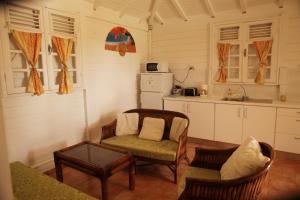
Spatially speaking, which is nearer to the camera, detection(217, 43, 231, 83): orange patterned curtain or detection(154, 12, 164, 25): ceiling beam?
detection(217, 43, 231, 83): orange patterned curtain

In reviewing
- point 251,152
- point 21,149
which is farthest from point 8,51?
point 251,152

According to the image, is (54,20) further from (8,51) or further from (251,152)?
(251,152)

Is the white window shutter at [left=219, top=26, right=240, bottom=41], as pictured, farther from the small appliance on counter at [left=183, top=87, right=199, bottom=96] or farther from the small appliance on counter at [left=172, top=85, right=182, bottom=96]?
the small appliance on counter at [left=172, top=85, right=182, bottom=96]

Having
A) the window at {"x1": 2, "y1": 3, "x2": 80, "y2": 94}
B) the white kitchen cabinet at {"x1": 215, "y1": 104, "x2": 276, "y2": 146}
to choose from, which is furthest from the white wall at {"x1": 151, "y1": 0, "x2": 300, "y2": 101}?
the window at {"x1": 2, "y1": 3, "x2": 80, "y2": 94}

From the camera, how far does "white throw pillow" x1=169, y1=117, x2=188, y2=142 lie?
119 inches

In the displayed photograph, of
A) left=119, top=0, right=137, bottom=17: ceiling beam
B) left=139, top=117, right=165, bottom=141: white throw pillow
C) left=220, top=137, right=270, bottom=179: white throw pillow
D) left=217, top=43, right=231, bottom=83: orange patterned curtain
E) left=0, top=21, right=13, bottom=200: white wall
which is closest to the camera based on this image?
left=0, top=21, right=13, bottom=200: white wall

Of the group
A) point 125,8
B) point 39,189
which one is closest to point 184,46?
Result: point 125,8

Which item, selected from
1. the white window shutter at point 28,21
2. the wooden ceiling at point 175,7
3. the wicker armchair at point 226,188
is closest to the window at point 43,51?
the white window shutter at point 28,21

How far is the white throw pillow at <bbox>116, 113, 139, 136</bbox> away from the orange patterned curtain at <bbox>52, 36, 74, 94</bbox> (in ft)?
3.02

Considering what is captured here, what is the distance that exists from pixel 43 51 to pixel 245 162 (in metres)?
2.78

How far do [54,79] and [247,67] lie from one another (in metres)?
3.40

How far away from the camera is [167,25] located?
476 centimetres

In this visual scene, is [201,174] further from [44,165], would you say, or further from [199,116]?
[44,165]

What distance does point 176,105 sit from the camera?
4211 millimetres
